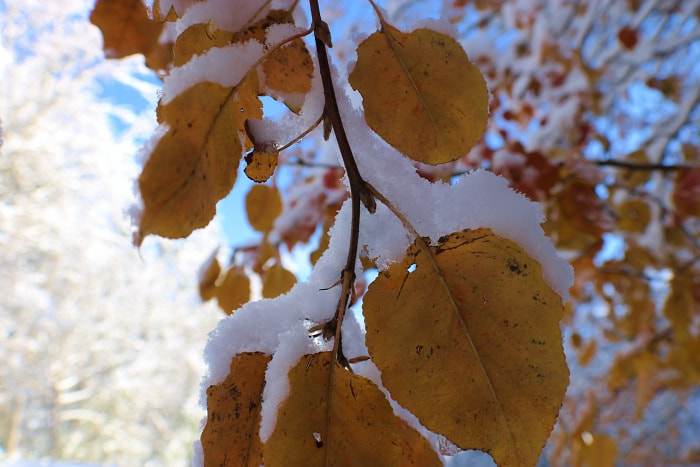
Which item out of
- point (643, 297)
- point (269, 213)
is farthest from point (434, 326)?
point (643, 297)

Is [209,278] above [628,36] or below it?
above

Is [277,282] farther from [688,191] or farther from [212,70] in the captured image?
[688,191]

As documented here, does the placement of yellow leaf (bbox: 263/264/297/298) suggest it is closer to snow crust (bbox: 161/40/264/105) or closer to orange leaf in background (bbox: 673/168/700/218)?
snow crust (bbox: 161/40/264/105)

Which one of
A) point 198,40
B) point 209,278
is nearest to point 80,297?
point 209,278

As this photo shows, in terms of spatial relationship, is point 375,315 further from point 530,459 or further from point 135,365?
point 135,365

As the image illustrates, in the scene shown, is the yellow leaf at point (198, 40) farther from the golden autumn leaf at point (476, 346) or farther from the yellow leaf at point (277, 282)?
the yellow leaf at point (277, 282)
